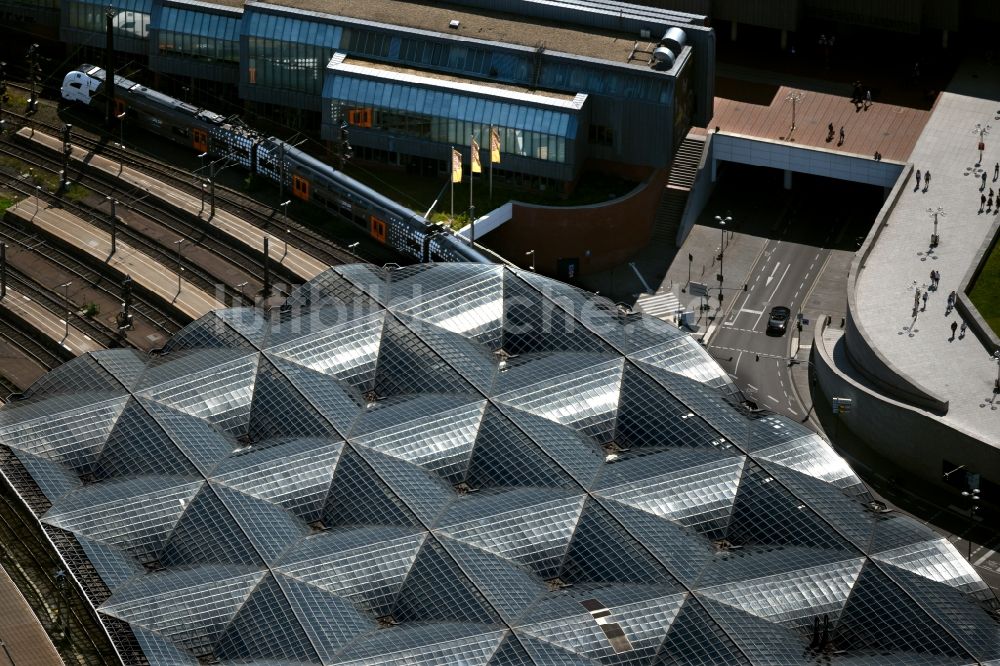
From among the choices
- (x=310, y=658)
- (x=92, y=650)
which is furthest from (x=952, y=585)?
(x=92, y=650)

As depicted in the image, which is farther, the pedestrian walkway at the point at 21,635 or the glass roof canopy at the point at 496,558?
the pedestrian walkway at the point at 21,635

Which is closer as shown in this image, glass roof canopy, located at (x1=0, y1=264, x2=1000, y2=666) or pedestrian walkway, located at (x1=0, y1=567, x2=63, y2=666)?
glass roof canopy, located at (x1=0, y1=264, x2=1000, y2=666)

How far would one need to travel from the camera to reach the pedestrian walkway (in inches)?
7344

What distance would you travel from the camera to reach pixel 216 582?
186 metres

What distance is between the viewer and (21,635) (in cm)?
18888

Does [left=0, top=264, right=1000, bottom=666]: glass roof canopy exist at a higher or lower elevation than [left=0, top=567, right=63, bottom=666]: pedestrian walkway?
higher

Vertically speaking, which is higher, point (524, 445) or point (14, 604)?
point (524, 445)

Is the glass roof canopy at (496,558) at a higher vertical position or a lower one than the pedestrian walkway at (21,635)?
higher

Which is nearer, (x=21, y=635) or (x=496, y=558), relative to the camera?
(x=21, y=635)

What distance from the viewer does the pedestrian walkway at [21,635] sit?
187 m

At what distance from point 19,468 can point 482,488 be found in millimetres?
38757

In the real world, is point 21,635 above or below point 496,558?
below

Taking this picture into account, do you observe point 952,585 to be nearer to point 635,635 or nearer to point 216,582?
point 635,635

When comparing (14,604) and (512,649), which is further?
(14,604)
